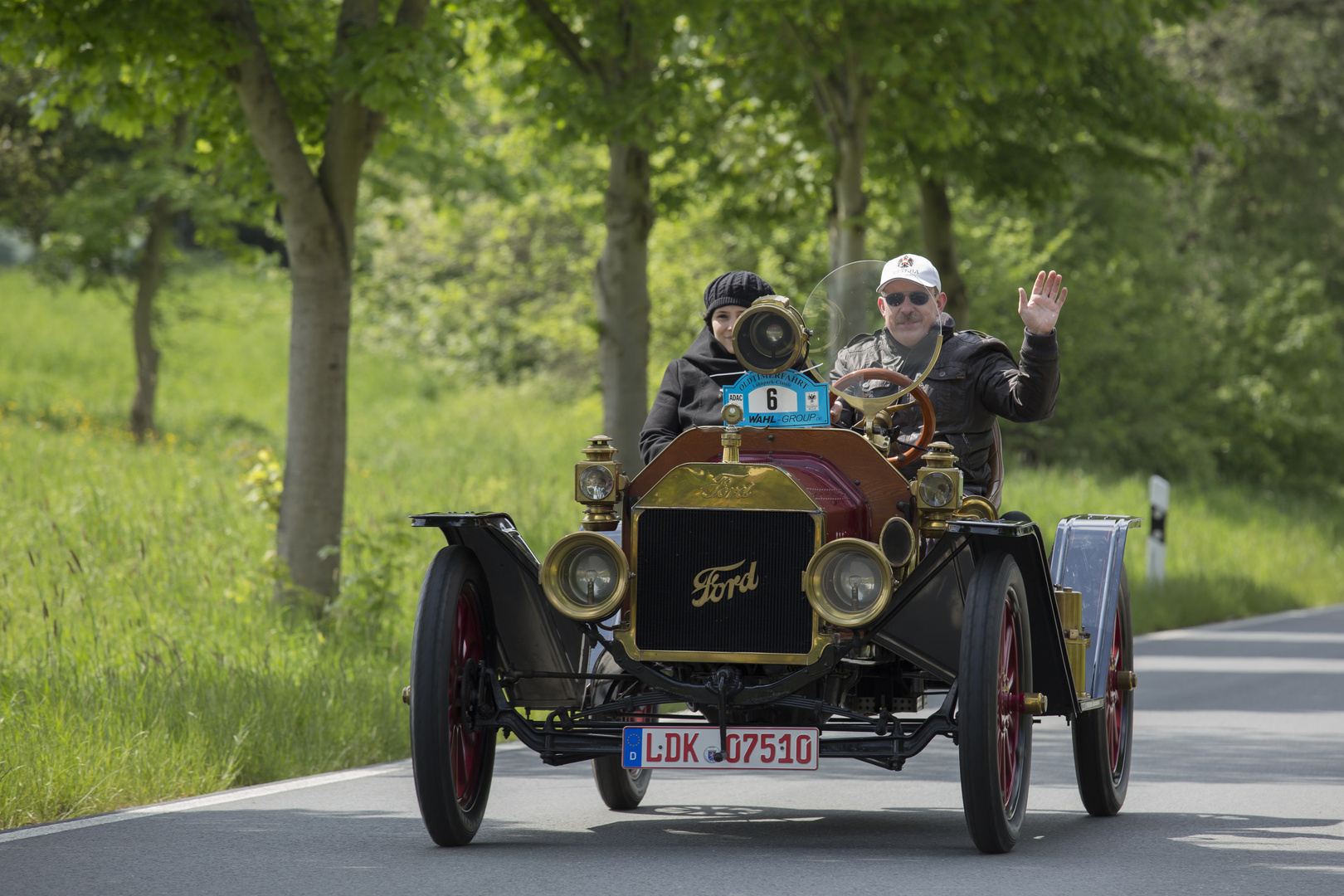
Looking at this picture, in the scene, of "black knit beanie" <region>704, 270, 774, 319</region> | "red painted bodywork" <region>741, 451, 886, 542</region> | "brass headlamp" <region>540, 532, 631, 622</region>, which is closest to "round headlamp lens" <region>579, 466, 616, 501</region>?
"brass headlamp" <region>540, 532, 631, 622</region>

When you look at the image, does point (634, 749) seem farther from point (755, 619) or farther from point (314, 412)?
point (314, 412)

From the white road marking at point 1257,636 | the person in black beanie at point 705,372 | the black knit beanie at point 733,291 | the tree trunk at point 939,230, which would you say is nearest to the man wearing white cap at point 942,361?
the person in black beanie at point 705,372

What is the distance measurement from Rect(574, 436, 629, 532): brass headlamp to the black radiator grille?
216 millimetres

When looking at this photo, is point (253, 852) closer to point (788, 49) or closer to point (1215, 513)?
point (788, 49)

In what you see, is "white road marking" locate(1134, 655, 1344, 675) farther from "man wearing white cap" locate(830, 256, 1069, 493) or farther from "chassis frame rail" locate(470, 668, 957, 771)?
"chassis frame rail" locate(470, 668, 957, 771)

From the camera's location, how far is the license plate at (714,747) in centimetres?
550

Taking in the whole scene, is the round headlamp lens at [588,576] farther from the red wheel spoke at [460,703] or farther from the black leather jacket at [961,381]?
the black leather jacket at [961,381]

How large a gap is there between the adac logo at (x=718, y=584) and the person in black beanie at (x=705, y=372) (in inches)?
54.6

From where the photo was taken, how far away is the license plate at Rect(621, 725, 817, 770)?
5.50 meters

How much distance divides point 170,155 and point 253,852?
17898mm

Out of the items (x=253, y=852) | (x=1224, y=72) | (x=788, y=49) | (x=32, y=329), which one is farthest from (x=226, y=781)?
(x=32, y=329)

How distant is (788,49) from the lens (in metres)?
15.3

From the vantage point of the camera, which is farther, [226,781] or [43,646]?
[43,646]

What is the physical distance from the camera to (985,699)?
540 cm
